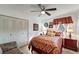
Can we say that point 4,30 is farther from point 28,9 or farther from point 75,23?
point 75,23

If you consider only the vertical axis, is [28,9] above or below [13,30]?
above

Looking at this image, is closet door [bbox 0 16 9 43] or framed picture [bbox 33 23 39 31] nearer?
closet door [bbox 0 16 9 43]

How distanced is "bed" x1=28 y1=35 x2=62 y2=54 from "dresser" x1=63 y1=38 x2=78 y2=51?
0.10 metres

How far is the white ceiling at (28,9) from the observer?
5.86 ft

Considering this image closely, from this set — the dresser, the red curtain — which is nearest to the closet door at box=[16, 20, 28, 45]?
the red curtain

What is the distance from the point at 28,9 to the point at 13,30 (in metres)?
0.49

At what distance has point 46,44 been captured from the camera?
181 cm

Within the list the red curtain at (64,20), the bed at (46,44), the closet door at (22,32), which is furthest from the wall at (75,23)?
the closet door at (22,32)

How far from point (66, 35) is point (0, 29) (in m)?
1.22

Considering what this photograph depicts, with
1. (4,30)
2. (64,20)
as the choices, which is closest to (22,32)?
(4,30)

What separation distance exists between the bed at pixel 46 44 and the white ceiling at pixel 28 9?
0.41 meters

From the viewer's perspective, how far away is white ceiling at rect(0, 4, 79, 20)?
1.79 meters

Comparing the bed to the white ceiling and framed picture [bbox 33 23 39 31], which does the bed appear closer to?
framed picture [bbox 33 23 39 31]
